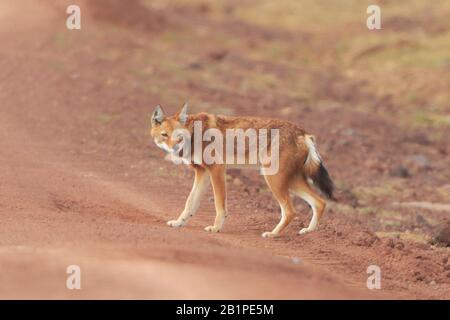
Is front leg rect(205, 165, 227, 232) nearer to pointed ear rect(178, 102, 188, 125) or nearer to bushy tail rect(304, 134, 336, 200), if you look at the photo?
pointed ear rect(178, 102, 188, 125)

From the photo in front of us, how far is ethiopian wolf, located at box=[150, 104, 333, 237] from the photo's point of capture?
11.0m

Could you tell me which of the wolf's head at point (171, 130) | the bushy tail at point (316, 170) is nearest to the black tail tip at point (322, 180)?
the bushy tail at point (316, 170)

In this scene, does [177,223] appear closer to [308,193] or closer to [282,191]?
[282,191]

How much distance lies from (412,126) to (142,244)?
16.7 metres

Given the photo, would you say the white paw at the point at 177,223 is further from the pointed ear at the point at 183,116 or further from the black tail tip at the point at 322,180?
the black tail tip at the point at 322,180

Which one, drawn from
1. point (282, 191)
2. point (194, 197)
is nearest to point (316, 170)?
point (282, 191)

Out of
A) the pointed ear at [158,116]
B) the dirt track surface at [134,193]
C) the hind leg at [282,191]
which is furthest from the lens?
the pointed ear at [158,116]

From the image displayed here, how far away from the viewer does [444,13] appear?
39531 mm

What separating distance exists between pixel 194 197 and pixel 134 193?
7.62 feet

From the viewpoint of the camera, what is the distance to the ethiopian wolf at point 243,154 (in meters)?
11.0

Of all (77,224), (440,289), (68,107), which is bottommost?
(440,289)

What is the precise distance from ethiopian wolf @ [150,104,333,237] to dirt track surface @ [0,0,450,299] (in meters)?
0.46
